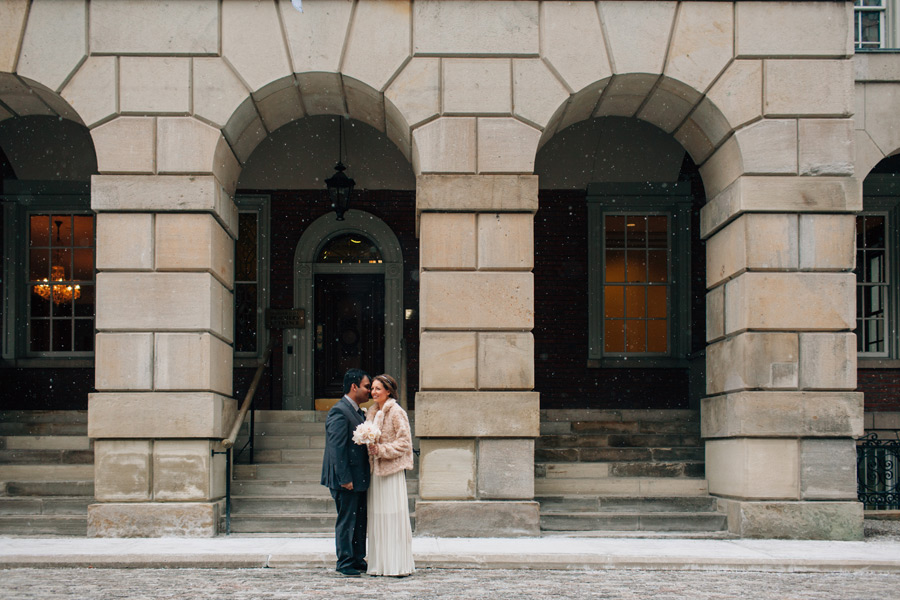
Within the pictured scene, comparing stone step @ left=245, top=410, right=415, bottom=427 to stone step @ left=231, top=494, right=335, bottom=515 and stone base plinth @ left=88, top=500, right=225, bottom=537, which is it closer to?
stone step @ left=231, top=494, right=335, bottom=515

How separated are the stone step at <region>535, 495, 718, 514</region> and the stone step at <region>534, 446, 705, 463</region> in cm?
107

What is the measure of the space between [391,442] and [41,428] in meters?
7.00

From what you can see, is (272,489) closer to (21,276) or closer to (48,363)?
(48,363)

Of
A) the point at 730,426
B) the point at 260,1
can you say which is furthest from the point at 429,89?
the point at 730,426

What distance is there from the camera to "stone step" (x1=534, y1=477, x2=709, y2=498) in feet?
37.0

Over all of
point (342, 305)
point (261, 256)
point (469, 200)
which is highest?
Result: point (469, 200)

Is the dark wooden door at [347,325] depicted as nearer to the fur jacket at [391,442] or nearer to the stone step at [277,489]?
the stone step at [277,489]

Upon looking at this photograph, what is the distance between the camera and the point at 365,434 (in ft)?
25.4

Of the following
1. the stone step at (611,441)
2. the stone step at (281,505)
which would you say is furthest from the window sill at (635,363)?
the stone step at (281,505)

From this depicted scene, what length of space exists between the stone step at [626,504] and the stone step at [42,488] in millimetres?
5352

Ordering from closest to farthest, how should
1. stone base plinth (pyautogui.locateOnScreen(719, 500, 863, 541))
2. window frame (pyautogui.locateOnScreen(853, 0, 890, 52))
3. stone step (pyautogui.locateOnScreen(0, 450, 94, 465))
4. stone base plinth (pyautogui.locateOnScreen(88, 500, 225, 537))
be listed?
stone base plinth (pyautogui.locateOnScreen(88, 500, 225, 537)) < stone base plinth (pyautogui.locateOnScreen(719, 500, 863, 541)) < stone step (pyautogui.locateOnScreen(0, 450, 94, 465)) < window frame (pyautogui.locateOnScreen(853, 0, 890, 52))

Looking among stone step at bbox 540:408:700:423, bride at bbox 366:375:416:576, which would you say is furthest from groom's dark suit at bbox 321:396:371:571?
stone step at bbox 540:408:700:423

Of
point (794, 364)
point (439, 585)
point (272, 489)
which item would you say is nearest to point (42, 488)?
point (272, 489)

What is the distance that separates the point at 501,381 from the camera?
10328 mm
